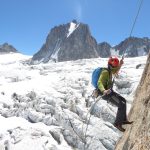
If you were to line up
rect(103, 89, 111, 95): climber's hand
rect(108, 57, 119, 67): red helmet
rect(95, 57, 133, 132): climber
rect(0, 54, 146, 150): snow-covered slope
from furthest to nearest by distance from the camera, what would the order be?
rect(0, 54, 146, 150): snow-covered slope
rect(108, 57, 119, 67): red helmet
rect(95, 57, 133, 132): climber
rect(103, 89, 111, 95): climber's hand

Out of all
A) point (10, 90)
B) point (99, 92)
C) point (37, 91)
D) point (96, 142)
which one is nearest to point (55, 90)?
point (37, 91)

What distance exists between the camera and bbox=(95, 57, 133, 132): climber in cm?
1117

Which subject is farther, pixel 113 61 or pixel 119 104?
pixel 113 61

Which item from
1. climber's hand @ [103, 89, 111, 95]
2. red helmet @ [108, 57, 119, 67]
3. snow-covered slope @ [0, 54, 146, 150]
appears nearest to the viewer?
climber's hand @ [103, 89, 111, 95]

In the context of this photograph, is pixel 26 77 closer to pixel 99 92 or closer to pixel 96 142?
pixel 96 142

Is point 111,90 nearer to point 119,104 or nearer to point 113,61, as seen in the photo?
point 119,104

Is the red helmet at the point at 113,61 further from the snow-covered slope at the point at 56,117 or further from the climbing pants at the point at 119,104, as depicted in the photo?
the snow-covered slope at the point at 56,117

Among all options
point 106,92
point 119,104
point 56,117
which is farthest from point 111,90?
point 56,117

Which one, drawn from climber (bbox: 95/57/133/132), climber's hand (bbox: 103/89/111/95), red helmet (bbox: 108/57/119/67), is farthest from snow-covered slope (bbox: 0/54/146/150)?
climber's hand (bbox: 103/89/111/95)

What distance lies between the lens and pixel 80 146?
8856 cm

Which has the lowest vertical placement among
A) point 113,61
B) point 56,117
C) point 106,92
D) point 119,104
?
point 56,117

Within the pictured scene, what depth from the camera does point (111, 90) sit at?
36.2 feet

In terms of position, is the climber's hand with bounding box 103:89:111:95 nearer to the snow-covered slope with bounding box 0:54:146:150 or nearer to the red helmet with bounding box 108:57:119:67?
the red helmet with bounding box 108:57:119:67

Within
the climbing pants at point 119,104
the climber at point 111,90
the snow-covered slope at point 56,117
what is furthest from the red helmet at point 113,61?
the snow-covered slope at point 56,117
